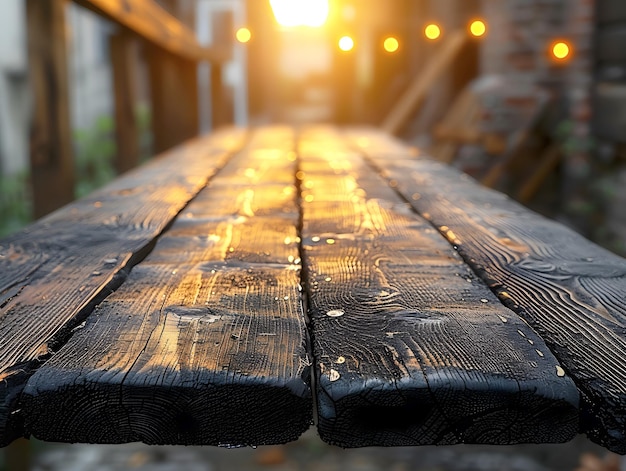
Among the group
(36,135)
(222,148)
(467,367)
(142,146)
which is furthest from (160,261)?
(142,146)

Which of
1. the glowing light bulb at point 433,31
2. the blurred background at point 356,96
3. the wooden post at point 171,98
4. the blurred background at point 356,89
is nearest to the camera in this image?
the blurred background at point 356,89

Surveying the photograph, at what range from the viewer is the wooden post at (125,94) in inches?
134

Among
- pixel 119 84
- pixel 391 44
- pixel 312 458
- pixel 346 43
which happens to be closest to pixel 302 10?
pixel 346 43

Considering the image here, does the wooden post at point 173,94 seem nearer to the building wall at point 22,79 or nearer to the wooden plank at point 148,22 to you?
the wooden plank at point 148,22

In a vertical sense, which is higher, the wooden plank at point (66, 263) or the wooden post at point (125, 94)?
the wooden post at point (125, 94)

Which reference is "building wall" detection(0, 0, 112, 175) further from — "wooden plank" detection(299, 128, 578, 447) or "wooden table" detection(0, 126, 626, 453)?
"wooden plank" detection(299, 128, 578, 447)

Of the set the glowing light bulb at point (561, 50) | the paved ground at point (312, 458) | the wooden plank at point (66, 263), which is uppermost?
the glowing light bulb at point (561, 50)

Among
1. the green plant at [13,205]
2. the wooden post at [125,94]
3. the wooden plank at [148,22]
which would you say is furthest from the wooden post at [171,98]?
the green plant at [13,205]

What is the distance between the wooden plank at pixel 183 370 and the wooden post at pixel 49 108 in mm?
1281

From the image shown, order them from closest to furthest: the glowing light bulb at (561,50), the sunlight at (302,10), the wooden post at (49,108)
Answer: the wooden post at (49,108) < the glowing light bulb at (561,50) < the sunlight at (302,10)

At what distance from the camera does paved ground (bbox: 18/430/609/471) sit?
165 inches

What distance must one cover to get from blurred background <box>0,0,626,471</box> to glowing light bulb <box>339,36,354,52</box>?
2.7 inches

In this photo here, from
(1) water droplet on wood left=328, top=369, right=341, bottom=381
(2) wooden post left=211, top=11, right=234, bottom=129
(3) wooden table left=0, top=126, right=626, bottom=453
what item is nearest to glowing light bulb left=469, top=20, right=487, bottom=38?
(2) wooden post left=211, top=11, right=234, bottom=129

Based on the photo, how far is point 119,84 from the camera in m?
3.52
